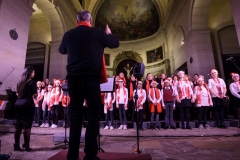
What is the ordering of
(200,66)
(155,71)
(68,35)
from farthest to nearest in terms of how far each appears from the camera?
(155,71), (200,66), (68,35)

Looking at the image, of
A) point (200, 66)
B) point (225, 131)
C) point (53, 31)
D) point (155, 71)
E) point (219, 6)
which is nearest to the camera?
point (225, 131)

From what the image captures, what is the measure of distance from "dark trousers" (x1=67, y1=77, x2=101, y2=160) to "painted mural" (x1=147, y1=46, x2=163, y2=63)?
600 inches

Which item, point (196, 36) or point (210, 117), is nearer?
point (210, 117)

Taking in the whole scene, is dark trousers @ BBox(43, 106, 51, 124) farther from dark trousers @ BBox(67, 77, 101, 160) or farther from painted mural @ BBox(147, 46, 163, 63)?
painted mural @ BBox(147, 46, 163, 63)

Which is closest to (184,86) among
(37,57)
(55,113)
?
(55,113)

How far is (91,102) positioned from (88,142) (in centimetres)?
43

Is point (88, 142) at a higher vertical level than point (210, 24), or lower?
lower

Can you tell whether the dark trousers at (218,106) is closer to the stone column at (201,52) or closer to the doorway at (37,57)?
the stone column at (201,52)

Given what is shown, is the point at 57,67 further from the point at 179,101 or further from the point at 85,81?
the point at 85,81

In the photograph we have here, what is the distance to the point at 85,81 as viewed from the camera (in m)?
1.64

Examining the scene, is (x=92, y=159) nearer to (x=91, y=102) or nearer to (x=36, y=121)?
(x=91, y=102)

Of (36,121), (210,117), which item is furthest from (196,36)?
(36,121)

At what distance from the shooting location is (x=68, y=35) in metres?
1.82

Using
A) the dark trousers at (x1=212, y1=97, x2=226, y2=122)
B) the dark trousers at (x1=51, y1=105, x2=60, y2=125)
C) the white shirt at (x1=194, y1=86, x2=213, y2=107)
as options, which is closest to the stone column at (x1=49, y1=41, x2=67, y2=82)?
the dark trousers at (x1=51, y1=105, x2=60, y2=125)
